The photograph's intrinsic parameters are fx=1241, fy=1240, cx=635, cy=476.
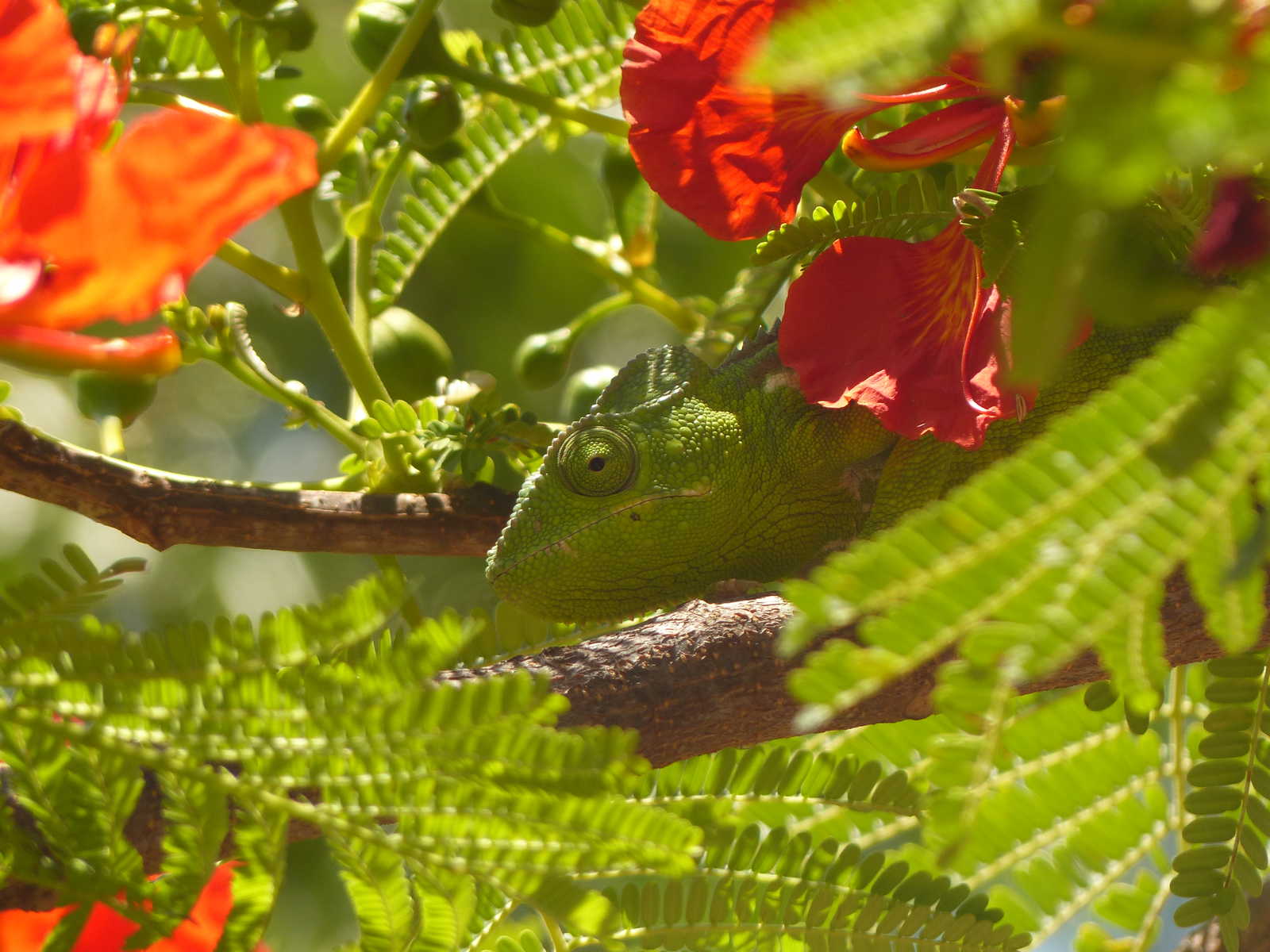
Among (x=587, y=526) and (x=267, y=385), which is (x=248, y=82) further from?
(x=587, y=526)

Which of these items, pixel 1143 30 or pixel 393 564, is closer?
pixel 1143 30

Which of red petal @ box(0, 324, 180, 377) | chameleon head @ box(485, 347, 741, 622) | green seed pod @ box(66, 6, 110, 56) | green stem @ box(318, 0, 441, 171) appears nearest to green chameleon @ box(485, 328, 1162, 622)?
chameleon head @ box(485, 347, 741, 622)

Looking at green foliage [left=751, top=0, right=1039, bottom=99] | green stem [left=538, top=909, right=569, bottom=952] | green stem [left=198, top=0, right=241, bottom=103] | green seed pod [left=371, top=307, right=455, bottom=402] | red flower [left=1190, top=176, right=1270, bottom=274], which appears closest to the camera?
green foliage [left=751, top=0, right=1039, bottom=99]

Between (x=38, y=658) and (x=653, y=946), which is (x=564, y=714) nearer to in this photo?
(x=653, y=946)

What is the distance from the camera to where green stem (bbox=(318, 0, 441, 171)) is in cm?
81

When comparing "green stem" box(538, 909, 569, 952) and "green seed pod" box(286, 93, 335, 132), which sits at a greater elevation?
"green seed pod" box(286, 93, 335, 132)

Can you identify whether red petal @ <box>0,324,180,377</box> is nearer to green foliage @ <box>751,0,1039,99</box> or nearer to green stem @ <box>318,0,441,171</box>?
green foliage @ <box>751,0,1039,99</box>

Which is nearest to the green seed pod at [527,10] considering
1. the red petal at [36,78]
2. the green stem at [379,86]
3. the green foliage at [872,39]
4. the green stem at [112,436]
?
the green stem at [379,86]

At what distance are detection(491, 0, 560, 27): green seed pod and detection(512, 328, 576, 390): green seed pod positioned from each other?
0.24m

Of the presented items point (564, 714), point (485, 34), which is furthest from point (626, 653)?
point (485, 34)

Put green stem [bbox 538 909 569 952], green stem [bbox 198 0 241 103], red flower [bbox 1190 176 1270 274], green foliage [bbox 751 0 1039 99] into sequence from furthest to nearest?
green stem [bbox 198 0 241 103]
green stem [bbox 538 909 569 952]
red flower [bbox 1190 176 1270 274]
green foliage [bbox 751 0 1039 99]

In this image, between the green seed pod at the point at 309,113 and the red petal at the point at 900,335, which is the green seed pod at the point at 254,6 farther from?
the red petal at the point at 900,335

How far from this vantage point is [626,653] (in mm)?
587

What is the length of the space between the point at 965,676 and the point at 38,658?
0.31 meters
